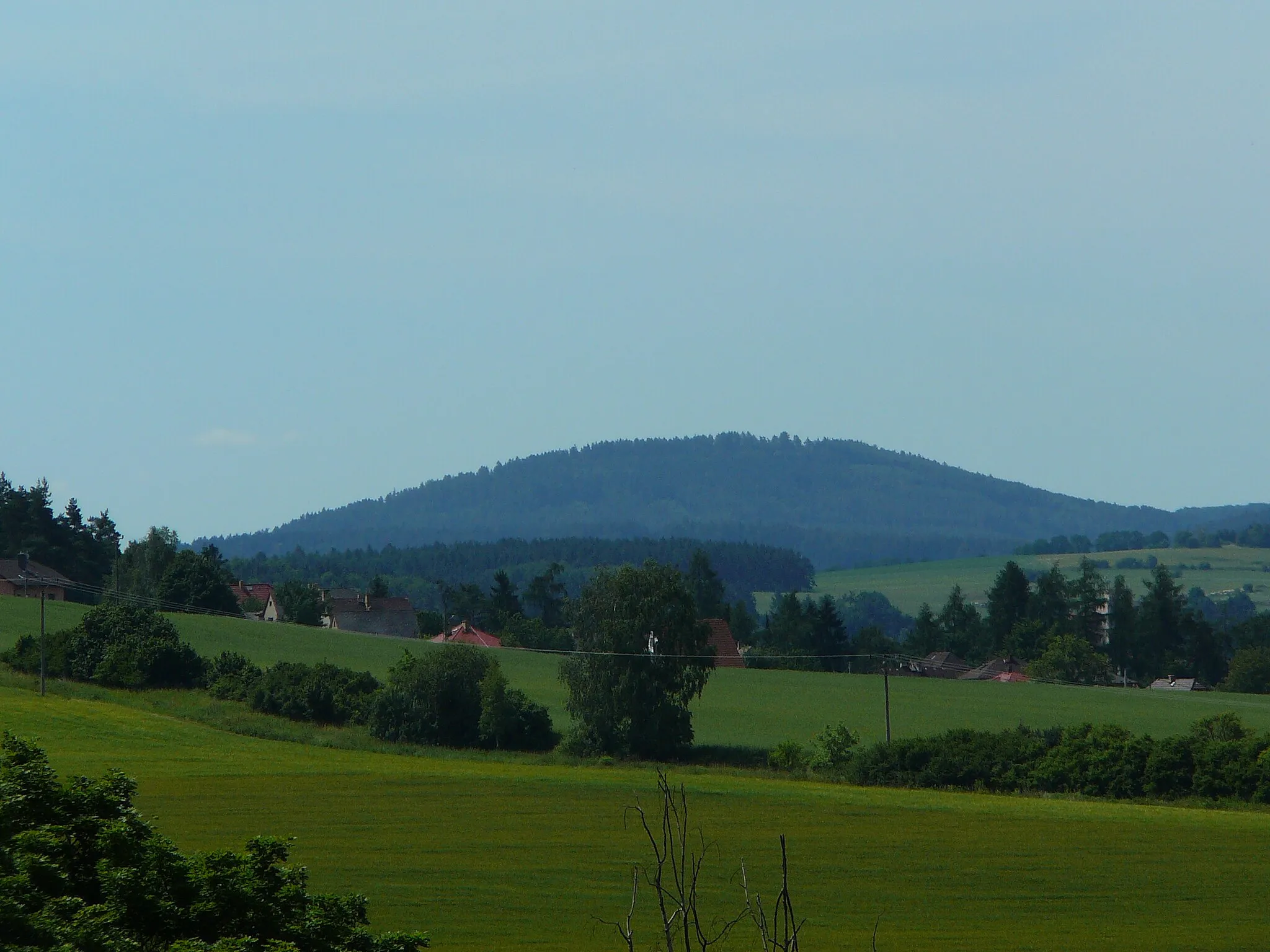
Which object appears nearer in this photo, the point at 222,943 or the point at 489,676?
the point at 222,943

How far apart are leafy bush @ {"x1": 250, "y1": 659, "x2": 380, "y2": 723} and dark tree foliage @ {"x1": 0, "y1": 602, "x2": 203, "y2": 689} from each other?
656 cm

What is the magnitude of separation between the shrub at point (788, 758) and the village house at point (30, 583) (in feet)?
225

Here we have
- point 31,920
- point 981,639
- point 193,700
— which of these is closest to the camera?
point 31,920

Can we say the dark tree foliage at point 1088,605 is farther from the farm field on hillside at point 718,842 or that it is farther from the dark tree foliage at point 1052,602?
the farm field on hillside at point 718,842

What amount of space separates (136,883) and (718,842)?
2791 cm

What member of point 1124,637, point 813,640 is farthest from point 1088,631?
point 813,640

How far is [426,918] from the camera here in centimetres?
2717

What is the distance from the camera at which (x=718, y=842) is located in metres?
39.2

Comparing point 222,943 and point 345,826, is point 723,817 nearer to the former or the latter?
point 345,826

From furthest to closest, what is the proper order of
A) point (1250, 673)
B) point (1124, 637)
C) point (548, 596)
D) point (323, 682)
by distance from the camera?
point (548, 596)
point (1124, 637)
point (1250, 673)
point (323, 682)

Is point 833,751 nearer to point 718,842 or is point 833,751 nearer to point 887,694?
point 887,694

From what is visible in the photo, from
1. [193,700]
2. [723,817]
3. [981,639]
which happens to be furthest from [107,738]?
[981,639]

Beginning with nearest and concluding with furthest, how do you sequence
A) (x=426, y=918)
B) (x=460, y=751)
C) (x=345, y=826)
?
(x=426, y=918)
(x=345, y=826)
(x=460, y=751)

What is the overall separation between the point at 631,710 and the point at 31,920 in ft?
183
